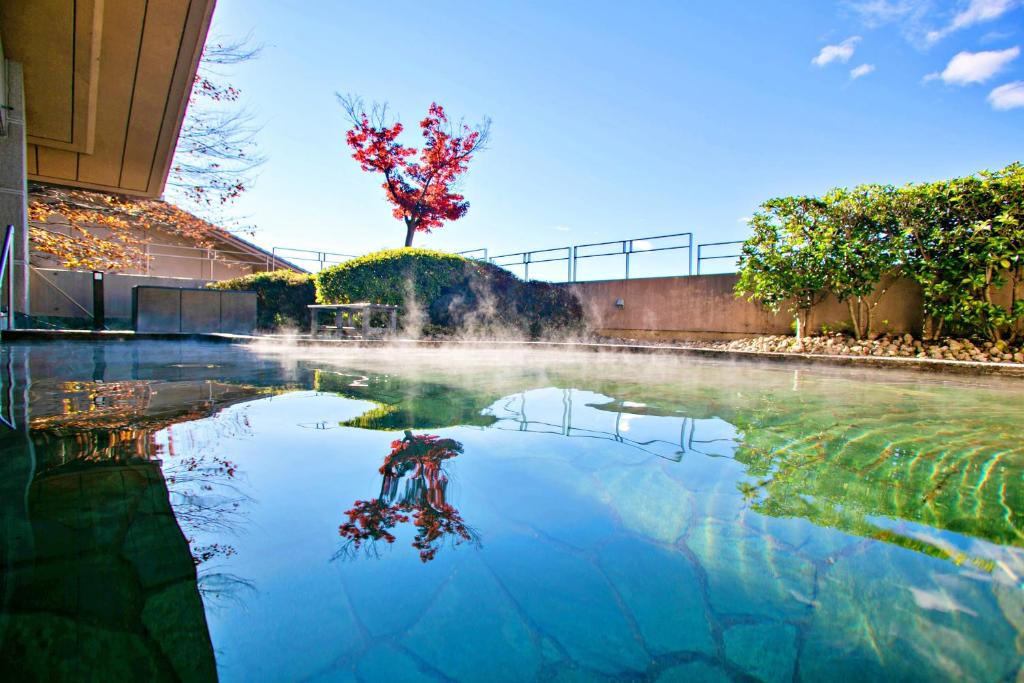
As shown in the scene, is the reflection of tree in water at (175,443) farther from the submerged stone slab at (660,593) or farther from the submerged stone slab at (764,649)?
the submerged stone slab at (764,649)

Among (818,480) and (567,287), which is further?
(567,287)

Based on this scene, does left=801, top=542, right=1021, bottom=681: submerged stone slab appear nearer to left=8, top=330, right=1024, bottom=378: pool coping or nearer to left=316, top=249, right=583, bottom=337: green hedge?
left=8, top=330, right=1024, bottom=378: pool coping

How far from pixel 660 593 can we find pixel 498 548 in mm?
348

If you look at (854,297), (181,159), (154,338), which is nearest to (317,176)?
(181,159)

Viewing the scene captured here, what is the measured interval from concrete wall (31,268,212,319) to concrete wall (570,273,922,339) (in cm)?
1058

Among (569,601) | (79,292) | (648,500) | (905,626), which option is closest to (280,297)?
(79,292)

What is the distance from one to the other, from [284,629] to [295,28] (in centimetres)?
1067

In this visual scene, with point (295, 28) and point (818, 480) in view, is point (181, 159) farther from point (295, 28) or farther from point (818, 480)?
point (818, 480)

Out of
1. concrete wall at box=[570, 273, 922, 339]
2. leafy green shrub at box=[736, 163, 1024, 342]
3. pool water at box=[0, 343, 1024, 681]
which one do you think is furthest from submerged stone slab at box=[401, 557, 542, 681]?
concrete wall at box=[570, 273, 922, 339]

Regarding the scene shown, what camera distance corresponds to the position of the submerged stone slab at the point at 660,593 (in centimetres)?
77

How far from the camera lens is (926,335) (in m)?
6.25

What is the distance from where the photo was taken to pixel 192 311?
8.55m

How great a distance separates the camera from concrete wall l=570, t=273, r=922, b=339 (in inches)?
261

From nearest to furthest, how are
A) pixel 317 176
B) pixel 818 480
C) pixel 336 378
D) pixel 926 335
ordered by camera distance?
pixel 818 480, pixel 336 378, pixel 926 335, pixel 317 176
